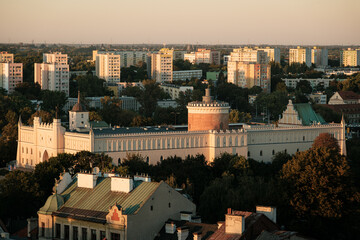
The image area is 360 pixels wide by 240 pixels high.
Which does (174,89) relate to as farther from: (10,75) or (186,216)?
(186,216)

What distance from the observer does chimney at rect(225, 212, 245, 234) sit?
144ft

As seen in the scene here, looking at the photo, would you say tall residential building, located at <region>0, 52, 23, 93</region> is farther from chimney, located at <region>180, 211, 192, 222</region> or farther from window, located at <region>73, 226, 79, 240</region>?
chimney, located at <region>180, 211, 192, 222</region>

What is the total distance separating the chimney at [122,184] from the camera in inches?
1944

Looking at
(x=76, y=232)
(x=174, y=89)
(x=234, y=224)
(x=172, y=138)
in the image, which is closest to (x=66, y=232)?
(x=76, y=232)

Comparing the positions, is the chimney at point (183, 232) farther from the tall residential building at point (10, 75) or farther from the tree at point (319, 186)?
the tall residential building at point (10, 75)

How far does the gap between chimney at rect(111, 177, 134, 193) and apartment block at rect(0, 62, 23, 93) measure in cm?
13306

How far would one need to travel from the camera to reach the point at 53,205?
50000 millimetres

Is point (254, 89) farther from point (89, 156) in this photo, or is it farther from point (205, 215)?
point (205, 215)

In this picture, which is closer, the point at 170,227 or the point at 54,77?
the point at 170,227

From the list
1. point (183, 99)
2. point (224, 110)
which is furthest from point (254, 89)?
point (224, 110)

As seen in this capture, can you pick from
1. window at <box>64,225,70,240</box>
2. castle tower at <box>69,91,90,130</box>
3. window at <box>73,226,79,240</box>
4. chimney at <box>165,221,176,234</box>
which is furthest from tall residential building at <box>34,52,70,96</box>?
chimney at <box>165,221,176,234</box>

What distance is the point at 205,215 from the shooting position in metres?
61.4

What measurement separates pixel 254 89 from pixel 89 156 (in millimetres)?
108237

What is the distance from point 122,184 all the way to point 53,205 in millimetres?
3441
